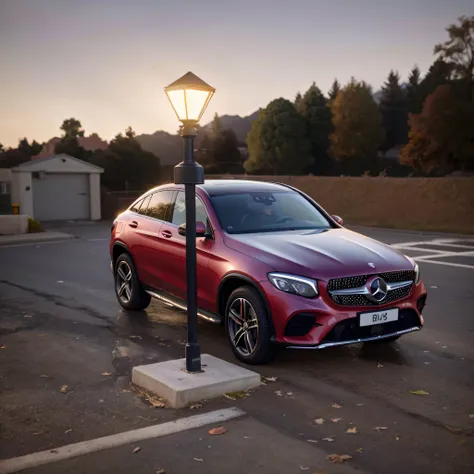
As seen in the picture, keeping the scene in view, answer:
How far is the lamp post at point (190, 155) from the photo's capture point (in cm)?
553

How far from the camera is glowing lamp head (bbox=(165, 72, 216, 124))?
5.50 m

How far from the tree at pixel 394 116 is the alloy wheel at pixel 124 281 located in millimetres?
85437

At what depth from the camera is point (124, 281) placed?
8.88 meters

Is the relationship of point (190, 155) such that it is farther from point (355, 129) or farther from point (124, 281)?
point (355, 129)

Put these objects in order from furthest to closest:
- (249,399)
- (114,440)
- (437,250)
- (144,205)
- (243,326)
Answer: (437,250)
(144,205)
(243,326)
(249,399)
(114,440)

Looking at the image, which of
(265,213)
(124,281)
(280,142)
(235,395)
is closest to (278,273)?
(235,395)

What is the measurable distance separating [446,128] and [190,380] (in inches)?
2347

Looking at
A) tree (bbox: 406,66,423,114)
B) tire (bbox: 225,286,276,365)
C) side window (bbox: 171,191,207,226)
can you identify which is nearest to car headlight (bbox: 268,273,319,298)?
tire (bbox: 225,286,276,365)

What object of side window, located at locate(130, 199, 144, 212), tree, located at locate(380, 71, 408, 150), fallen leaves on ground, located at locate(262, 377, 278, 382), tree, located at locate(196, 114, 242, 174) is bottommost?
fallen leaves on ground, located at locate(262, 377, 278, 382)

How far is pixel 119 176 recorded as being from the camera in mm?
42156

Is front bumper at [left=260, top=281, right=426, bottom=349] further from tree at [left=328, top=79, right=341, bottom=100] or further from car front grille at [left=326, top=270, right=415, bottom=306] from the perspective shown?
tree at [left=328, top=79, right=341, bottom=100]

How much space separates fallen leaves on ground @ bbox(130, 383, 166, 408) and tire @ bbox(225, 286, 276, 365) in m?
1.14

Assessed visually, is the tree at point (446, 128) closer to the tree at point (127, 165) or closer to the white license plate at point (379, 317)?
the tree at point (127, 165)

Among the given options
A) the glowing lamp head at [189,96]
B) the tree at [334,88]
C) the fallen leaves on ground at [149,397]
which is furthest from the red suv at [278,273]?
the tree at [334,88]
